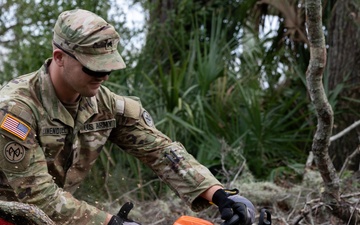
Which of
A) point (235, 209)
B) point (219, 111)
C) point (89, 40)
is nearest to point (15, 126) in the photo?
point (89, 40)

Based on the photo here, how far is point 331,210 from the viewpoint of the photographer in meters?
5.03

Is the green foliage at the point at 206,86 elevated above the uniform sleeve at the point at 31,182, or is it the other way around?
the uniform sleeve at the point at 31,182

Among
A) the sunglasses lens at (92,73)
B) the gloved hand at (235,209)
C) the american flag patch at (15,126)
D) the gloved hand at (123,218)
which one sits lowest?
the gloved hand at (123,218)

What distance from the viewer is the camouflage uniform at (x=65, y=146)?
329 centimetres

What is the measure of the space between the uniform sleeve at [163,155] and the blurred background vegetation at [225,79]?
2.51 m

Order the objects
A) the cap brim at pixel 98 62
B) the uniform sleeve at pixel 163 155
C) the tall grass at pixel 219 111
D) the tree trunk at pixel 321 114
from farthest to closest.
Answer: the tall grass at pixel 219 111 < the tree trunk at pixel 321 114 < the uniform sleeve at pixel 163 155 < the cap brim at pixel 98 62

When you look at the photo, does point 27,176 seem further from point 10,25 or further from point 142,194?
point 10,25

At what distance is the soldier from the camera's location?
3.29m

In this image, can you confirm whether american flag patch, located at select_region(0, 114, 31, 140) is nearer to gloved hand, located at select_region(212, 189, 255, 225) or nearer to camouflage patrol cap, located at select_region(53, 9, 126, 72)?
camouflage patrol cap, located at select_region(53, 9, 126, 72)

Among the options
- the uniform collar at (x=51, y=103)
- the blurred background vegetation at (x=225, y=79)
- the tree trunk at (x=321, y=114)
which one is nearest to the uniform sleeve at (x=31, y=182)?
the uniform collar at (x=51, y=103)

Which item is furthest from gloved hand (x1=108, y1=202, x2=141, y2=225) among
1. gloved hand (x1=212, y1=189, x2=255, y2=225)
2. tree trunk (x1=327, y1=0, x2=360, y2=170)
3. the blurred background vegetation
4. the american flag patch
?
tree trunk (x1=327, y1=0, x2=360, y2=170)

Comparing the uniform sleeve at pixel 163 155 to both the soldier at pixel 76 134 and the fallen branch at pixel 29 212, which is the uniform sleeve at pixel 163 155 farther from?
the fallen branch at pixel 29 212

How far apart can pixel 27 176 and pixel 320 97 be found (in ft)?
6.48

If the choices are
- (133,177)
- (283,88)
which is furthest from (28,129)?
(283,88)
